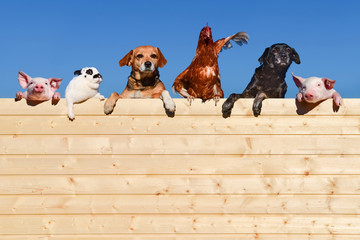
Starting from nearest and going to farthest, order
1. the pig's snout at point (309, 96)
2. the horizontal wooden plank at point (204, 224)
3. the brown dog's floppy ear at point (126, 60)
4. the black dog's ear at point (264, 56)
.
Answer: the pig's snout at point (309, 96)
the horizontal wooden plank at point (204, 224)
the brown dog's floppy ear at point (126, 60)
the black dog's ear at point (264, 56)

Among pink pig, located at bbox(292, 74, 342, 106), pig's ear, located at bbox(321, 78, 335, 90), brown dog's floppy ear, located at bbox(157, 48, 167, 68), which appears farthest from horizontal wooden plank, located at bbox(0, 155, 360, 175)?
brown dog's floppy ear, located at bbox(157, 48, 167, 68)

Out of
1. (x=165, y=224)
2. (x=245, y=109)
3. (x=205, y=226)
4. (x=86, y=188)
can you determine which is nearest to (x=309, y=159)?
(x=245, y=109)

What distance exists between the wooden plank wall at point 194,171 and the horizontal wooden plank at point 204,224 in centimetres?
1

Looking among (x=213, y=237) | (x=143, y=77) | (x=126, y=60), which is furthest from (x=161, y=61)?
(x=213, y=237)

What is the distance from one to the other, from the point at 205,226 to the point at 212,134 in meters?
1.06

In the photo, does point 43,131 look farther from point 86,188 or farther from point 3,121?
point 86,188

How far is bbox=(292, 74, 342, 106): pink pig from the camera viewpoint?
4.76m

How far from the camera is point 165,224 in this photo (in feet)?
16.2

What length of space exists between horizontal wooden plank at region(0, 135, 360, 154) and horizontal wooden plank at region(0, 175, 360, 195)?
0.95ft

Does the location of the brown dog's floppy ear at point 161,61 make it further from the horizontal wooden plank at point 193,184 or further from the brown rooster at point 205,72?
the horizontal wooden plank at point 193,184

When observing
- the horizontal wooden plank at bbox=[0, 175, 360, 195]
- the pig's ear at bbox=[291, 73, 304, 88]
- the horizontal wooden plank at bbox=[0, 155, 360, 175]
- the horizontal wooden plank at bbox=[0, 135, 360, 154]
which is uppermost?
the pig's ear at bbox=[291, 73, 304, 88]

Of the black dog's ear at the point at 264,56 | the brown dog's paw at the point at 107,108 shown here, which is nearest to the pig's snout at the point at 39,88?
the brown dog's paw at the point at 107,108

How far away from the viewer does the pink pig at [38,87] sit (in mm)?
4918

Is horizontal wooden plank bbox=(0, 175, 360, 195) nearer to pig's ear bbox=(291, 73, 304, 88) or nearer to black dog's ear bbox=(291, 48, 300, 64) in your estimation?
pig's ear bbox=(291, 73, 304, 88)
